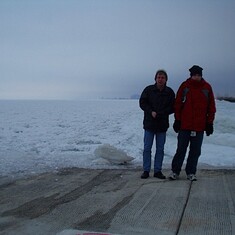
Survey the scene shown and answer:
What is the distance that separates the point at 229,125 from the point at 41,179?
39.8 ft

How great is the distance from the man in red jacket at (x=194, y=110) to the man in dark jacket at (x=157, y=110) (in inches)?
11.0

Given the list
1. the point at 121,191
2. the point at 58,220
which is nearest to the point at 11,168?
the point at 121,191

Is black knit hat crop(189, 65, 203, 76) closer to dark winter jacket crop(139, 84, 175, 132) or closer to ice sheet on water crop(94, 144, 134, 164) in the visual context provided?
dark winter jacket crop(139, 84, 175, 132)

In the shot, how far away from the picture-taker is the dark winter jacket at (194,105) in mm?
5922

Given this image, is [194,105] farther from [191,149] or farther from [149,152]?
[149,152]

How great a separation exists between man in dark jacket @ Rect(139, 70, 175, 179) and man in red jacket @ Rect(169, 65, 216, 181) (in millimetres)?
280

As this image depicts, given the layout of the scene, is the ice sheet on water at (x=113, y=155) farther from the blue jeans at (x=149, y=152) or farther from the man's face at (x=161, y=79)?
the man's face at (x=161, y=79)

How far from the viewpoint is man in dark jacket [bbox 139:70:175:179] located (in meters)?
6.28

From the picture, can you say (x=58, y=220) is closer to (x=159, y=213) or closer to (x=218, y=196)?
(x=159, y=213)

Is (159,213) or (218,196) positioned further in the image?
(218,196)

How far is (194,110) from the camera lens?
592cm

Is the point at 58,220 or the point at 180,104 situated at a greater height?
the point at 180,104

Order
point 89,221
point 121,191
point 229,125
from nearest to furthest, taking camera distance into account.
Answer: point 89,221 → point 121,191 → point 229,125

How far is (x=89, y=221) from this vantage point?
406 centimetres
